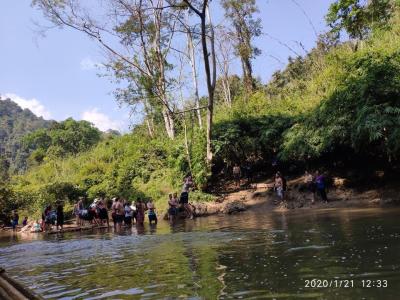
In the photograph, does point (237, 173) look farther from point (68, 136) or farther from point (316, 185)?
point (68, 136)

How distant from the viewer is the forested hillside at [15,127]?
96.4m

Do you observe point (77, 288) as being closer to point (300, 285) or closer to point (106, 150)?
point (300, 285)

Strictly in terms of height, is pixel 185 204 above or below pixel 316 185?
below

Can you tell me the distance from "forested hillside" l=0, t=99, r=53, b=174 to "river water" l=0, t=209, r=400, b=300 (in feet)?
283

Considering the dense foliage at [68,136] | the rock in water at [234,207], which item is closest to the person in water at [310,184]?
the rock in water at [234,207]

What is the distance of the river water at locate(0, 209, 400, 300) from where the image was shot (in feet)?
19.7

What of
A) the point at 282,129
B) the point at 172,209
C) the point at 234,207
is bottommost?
the point at 234,207

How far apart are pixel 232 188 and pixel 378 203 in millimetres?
9171

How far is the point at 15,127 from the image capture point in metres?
133

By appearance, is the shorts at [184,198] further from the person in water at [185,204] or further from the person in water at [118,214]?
the person in water at [118,214]

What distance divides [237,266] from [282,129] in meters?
17.9

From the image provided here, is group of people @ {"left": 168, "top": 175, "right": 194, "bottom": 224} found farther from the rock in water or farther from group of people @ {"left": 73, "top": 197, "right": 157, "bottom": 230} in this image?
the rock in water

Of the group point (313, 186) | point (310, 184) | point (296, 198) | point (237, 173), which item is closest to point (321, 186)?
point (313, 186)

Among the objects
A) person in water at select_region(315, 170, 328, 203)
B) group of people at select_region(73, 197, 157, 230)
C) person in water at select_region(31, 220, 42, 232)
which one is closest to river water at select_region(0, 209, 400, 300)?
person in water at select_region(315, 170, 328, 203)
